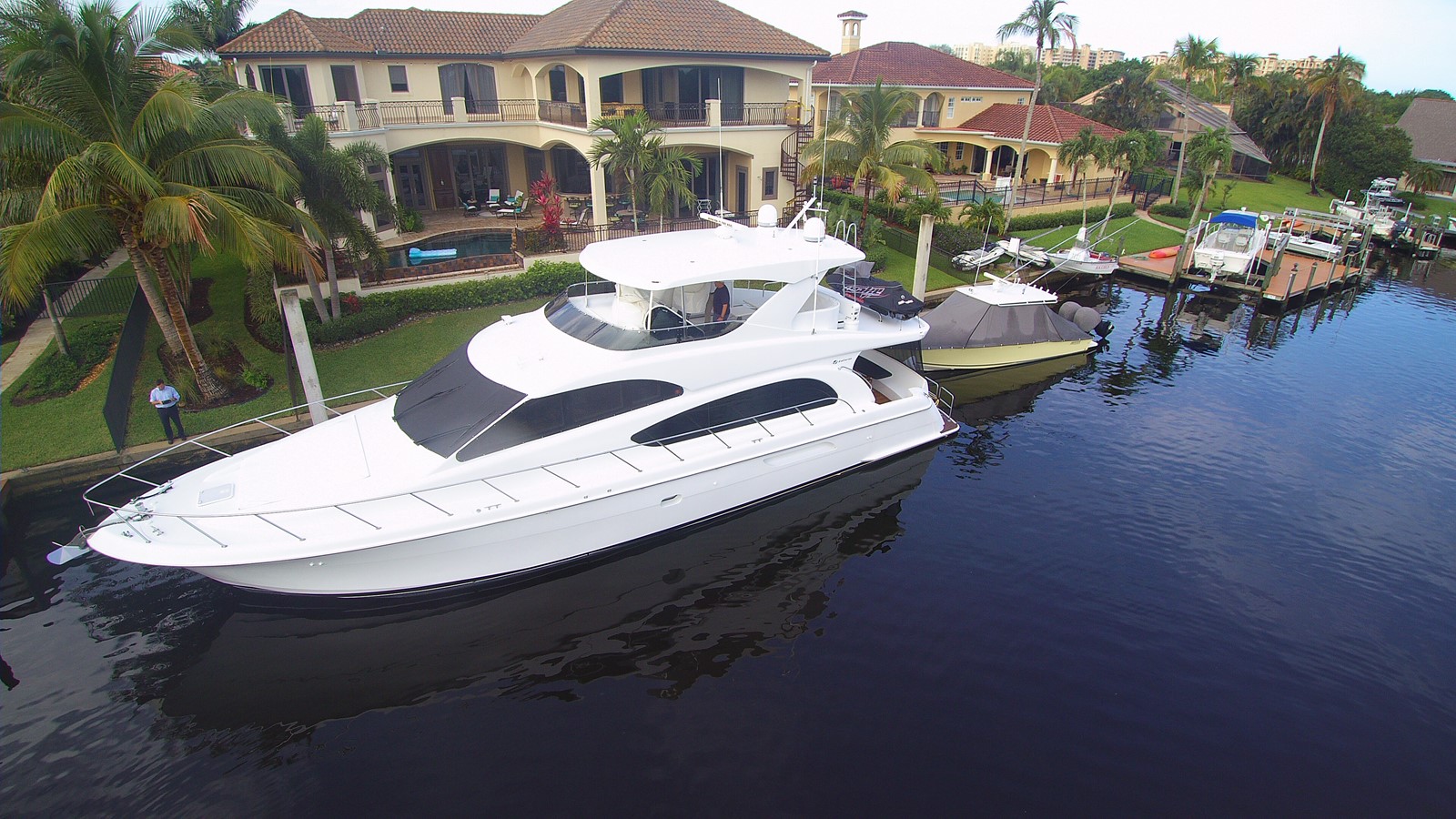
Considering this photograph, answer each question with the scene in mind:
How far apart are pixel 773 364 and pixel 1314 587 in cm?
865

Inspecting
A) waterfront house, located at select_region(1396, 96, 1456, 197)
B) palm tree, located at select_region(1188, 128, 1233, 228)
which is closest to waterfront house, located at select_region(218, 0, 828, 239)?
palm tree, located at select_region(1188, 128, 1233, 228)

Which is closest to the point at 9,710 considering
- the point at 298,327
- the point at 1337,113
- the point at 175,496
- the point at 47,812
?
the point at 47,812

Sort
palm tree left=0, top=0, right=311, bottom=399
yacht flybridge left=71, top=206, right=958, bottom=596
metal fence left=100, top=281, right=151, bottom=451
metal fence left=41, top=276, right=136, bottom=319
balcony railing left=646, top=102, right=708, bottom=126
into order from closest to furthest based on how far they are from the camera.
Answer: yacht flybridge left=71, top=206, right=958, bottom=596
palm tree left=0, top=0, right=311, bottom=399
metal fence left=100, top=281, right=151, bottom=451
metal fence left=41, top=276, right=136, bottom=319
balcony railing left=646, top=102, right=708, bottom=126

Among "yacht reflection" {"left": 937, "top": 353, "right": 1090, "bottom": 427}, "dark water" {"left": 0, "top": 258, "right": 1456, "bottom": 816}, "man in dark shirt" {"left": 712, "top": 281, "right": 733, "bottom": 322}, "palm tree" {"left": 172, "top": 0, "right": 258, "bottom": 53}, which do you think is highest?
"palm tree" {"left": 172, "top": 0, "right": 258, "bottom": 53}

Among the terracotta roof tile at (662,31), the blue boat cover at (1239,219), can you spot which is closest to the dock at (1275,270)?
the blue boat cover at (1239,219)

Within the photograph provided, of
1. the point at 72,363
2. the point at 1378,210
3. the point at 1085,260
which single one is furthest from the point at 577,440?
the point at 1378,210

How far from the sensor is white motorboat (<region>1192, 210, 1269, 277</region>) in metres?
25.7

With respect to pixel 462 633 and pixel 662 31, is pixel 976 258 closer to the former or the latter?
pixel 662 31

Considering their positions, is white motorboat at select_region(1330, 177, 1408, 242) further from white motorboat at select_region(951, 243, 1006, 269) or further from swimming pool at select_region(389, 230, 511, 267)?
swimming pool at select_region(389, 230, 511, 267)

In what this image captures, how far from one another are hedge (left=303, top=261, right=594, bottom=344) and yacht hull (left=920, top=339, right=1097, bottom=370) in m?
9.42

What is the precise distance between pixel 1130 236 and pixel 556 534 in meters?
31.4

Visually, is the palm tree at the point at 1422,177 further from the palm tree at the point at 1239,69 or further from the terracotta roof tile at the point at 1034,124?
the terracotta roof tile at the point at 1034,124

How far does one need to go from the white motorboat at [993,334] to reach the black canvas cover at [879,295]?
3631 millimetres

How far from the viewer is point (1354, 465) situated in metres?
13.9
